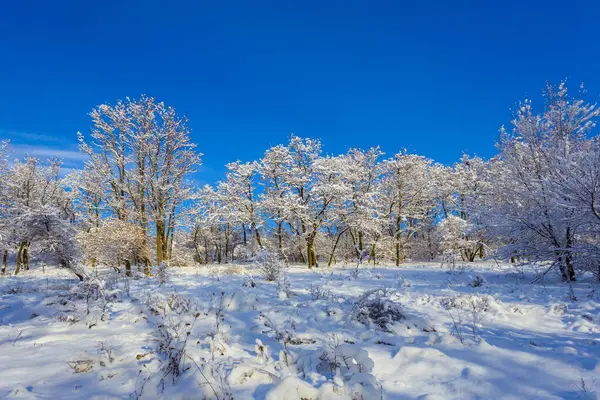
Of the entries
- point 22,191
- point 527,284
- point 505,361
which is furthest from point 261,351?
point 22,191

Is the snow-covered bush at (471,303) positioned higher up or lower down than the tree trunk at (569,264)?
lower down

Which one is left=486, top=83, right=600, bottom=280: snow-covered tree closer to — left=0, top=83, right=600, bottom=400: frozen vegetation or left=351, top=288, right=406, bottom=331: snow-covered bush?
left=0, top=83, right=600, bottom=400: frozen vegetation

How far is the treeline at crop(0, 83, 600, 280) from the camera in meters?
7.50

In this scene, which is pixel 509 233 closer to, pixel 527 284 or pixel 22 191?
pixel 527 284

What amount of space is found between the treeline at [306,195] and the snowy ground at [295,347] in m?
2.37

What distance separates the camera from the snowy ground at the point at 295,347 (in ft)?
8.90

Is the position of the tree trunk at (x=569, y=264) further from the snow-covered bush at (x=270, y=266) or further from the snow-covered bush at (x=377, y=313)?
the snow-covered bush at (x=270, y=266)

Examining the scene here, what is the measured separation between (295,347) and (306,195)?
1807 centimetres

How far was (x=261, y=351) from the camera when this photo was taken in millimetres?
3525

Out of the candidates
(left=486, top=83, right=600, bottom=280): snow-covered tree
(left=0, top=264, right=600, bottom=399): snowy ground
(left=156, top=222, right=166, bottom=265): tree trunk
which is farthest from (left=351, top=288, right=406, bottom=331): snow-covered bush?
(left=156, top=222, right=166, bottom=265): tree trunk

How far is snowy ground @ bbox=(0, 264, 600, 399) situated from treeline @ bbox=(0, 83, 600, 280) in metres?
2.37

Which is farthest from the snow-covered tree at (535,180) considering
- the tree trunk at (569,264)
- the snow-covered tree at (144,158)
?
the snow-covered tree at (144,158)

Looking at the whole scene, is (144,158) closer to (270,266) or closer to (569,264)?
(270,266)

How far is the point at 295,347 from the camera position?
12.6ft
